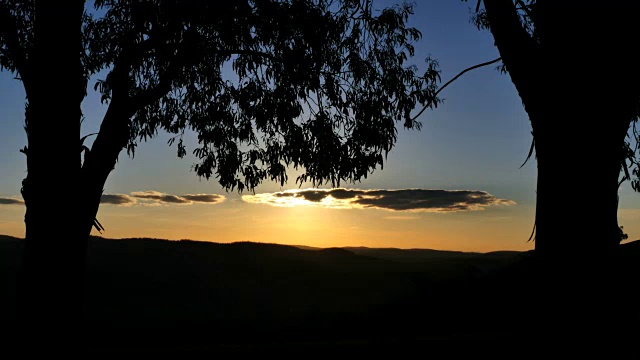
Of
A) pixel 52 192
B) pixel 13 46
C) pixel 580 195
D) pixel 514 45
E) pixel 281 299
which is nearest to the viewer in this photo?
pixel 580 195

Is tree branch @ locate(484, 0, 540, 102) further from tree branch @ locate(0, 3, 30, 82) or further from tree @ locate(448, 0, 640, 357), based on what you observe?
tree branch @ locate(0, 3, 30, 82)

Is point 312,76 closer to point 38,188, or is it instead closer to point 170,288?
point 38,188

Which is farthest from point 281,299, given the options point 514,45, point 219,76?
point 514,45

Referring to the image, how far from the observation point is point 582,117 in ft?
17.2

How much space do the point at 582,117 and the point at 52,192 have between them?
5322 millimetres

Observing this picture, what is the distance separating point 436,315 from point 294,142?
352cm

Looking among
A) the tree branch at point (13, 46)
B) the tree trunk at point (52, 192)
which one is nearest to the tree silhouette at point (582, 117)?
the tree trunk at point (52, 192)

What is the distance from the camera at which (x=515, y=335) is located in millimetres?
6586

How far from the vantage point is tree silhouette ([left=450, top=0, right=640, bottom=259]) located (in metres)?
5.18

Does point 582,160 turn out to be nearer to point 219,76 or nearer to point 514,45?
point 514,45

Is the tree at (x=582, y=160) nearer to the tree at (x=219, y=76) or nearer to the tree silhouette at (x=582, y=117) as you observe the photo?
the tree silhouette at (x=582, y=117)

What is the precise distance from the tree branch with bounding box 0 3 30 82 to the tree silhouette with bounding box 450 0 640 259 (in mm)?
5576

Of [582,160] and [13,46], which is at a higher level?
[13,46]

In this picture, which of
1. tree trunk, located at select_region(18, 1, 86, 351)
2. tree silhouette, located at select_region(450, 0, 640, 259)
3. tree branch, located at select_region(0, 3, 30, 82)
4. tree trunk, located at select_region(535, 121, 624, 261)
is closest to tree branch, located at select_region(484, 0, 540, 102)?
tree silhouette, located at select_region(450, 0, 640, 259)
